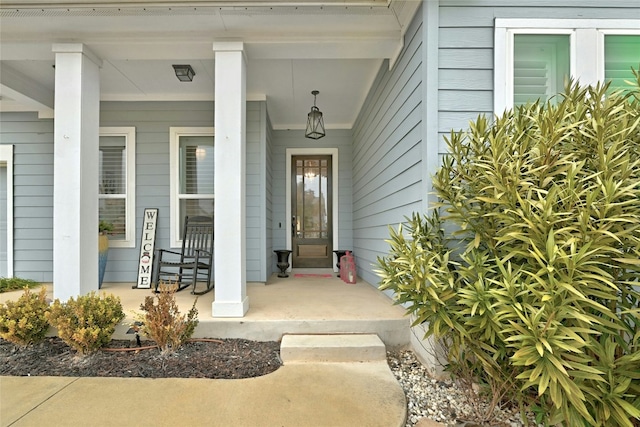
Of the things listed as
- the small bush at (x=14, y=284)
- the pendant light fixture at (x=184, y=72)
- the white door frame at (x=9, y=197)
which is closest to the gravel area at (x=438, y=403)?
the pendant light fixture at (x=184, y=72)

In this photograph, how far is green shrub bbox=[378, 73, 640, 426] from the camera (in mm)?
1261

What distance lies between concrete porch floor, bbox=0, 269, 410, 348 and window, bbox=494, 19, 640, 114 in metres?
1.84

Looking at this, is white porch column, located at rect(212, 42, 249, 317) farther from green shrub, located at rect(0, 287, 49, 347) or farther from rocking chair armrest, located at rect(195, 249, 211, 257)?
green shrub, located at rect(0, 287, 49, 347)

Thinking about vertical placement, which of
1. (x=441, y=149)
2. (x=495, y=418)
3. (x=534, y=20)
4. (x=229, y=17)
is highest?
(x=229, y=17)

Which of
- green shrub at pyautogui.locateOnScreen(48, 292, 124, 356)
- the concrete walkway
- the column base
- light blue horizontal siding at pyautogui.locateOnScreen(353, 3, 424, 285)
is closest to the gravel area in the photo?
the concrete walkway

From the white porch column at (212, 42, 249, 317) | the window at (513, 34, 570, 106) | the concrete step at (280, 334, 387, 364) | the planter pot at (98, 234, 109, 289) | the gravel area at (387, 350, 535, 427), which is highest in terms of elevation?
the window at (513, 34, 570, 106)

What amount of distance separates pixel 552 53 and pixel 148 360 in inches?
144

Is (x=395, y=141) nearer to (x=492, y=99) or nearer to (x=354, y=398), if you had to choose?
(x=492, y=99)

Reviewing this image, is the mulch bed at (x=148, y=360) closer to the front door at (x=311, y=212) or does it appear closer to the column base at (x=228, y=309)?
the column base at (x=228, y=309)

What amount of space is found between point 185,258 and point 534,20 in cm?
429

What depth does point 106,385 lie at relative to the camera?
1936 millimetres

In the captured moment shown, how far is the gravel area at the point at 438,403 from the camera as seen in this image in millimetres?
1701

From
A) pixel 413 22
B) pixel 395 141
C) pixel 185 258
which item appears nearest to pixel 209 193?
pixel 185 258

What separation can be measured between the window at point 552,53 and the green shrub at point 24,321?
3.75 meters
